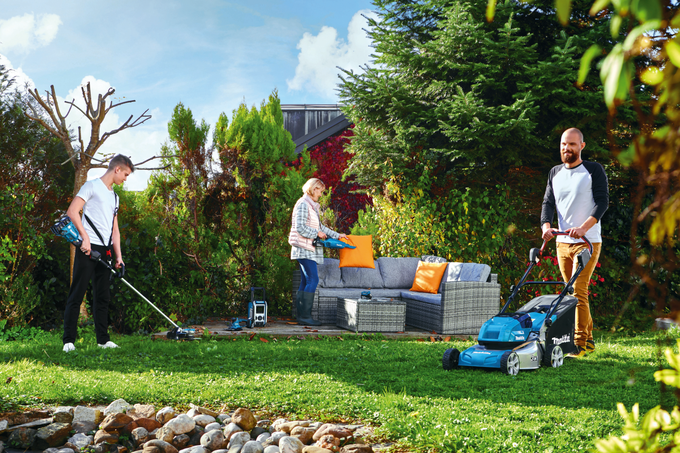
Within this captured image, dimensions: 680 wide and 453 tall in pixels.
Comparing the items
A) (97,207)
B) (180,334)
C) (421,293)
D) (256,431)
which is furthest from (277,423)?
(421,293)

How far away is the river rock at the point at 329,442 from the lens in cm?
262

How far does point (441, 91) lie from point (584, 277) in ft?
13.7

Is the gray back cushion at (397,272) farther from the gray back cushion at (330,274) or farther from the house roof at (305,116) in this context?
the house roof at (305,116)

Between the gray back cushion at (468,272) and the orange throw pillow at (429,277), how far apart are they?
13 centimetres

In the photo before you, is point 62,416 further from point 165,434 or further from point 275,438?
point 275,438

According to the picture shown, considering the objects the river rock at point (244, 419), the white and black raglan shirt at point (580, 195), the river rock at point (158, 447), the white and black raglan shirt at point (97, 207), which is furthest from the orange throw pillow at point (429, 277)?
the river rock at point (158, 447)

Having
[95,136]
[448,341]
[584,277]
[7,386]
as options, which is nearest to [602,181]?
[584,277]

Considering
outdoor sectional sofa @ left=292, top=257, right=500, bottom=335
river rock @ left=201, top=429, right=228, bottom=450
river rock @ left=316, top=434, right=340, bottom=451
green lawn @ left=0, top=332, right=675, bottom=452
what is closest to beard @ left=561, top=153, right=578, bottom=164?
green lawn @ left=0, top=332, right=675, bottom=452

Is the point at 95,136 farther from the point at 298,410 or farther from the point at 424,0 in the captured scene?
the point at 424,0

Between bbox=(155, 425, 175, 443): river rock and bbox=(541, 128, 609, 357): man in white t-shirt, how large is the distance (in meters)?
3.26

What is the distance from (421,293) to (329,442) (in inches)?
176

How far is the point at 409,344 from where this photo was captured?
5.59 meters

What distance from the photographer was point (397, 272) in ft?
24.7

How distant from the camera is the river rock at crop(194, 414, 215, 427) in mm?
3037
